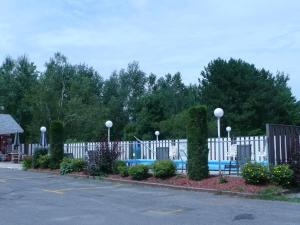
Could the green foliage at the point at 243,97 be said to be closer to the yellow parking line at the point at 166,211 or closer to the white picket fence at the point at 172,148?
the white picket fence at the point at 172,148

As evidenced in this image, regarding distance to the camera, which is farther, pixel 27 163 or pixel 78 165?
pixel 27 163

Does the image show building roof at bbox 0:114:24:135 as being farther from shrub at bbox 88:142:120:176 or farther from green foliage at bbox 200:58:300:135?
shrub at bbox 88:142:120:176

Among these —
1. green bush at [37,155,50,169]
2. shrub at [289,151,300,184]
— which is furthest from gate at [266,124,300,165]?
green bush at [37,155,50,169]

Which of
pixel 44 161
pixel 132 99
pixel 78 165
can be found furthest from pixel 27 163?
pixel 132 99

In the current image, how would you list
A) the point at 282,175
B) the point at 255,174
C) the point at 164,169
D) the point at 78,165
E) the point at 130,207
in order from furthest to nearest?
the point at 78,165 < the point at 164,169 < the point at 255,174 < the point at 282,175 < the point at 130,207

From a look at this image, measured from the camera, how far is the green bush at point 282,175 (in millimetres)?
16203

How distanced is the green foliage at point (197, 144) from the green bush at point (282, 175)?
3058 millimetres

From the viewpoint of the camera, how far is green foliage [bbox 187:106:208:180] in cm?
1872

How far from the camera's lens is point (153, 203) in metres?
14.2

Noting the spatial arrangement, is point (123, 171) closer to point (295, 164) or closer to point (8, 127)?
point (295, 164)

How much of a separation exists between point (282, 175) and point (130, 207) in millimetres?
5615

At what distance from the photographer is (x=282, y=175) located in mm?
16219

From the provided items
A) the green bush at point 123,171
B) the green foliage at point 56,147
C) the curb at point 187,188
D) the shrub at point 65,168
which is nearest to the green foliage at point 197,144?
the curb at point 187,188

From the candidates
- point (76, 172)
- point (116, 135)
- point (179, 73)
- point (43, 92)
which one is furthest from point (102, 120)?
point (76, 172)
